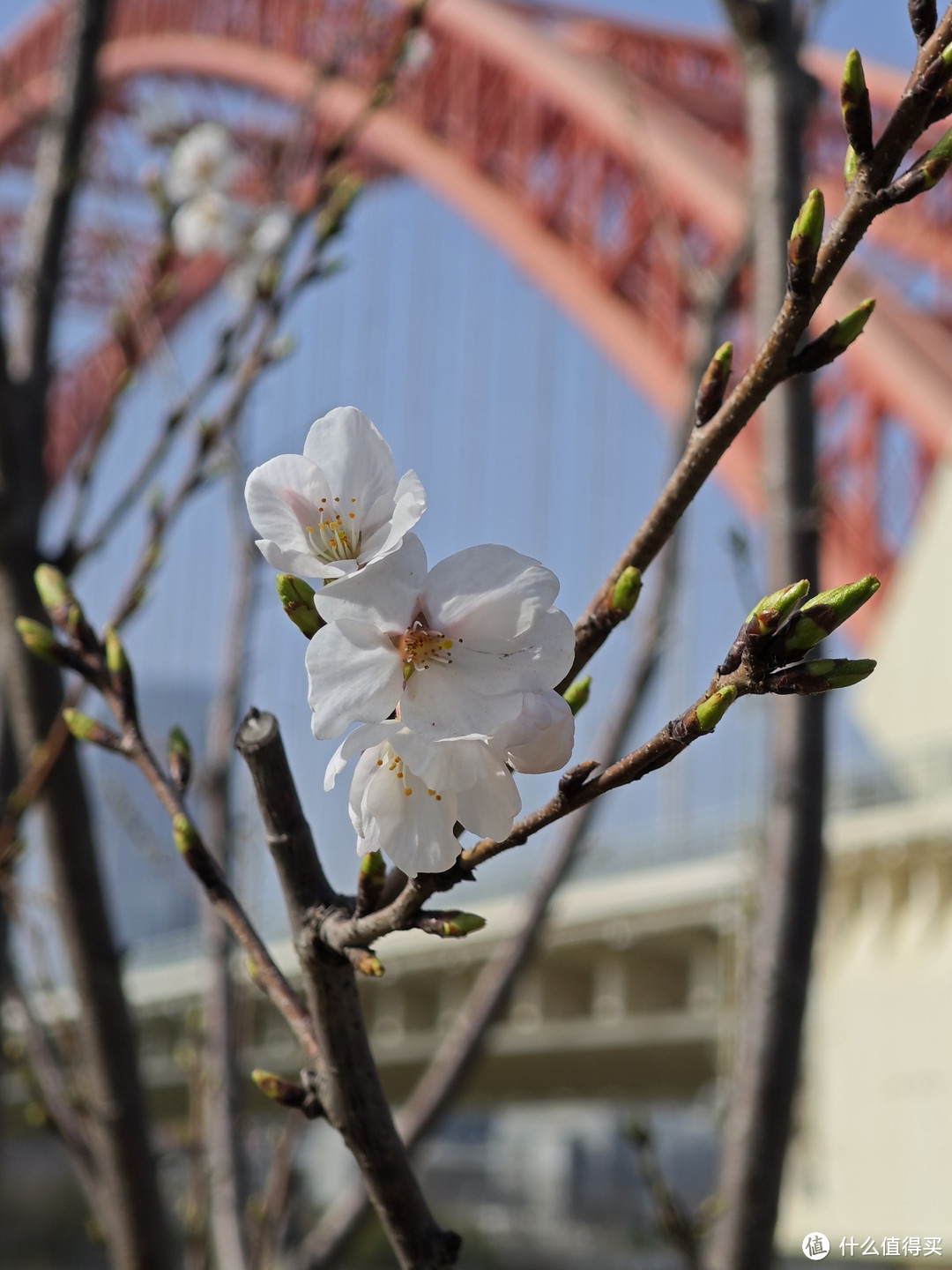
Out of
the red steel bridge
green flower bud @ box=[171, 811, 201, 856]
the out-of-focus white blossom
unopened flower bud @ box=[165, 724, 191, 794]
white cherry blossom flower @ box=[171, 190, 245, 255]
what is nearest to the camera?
green flower bud @ box=[171, 811, 201, 856]

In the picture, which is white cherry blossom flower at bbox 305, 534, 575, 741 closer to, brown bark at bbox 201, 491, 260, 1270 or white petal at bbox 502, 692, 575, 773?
white petal at bbox 502, 692, 575, 773

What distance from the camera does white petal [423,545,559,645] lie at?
21.4 inches

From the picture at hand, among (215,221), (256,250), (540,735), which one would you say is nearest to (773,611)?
(540,735)

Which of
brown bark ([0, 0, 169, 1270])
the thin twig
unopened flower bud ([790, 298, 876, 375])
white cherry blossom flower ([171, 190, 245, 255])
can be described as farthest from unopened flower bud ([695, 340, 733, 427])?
white cherry blossom flower ([171, 190, 245, 255])

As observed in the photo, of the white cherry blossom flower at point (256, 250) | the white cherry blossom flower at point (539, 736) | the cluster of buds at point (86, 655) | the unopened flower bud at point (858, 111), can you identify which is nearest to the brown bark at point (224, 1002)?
the white cherry blossom flower at point (256, 250)

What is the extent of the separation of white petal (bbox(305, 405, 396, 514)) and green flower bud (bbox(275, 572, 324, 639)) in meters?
0.05

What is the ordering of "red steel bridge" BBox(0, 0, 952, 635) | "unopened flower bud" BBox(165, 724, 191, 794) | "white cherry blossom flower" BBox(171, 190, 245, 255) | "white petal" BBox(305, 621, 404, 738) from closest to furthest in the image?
"white petal" BBox(305, 621, 404, 738) < "unopened flower bud" BBox(165, 724, 191, 794) < "white cherry blossom flower" BBox(171, 190, 245, 255) < "red steel bridge" BBox(0, 0, 952, 635)

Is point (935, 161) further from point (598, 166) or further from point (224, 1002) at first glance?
point (598, 166)

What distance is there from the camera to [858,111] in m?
0.61

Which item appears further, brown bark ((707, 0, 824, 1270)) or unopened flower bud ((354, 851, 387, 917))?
brown bark ((707, 0, 824, 1270))

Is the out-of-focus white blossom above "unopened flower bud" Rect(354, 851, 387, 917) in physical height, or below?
above

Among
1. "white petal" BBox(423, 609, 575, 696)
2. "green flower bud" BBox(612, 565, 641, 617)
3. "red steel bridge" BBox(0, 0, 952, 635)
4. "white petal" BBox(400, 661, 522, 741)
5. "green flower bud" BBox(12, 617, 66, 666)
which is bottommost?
"white petal" BBox(400, 661, 522, 741)

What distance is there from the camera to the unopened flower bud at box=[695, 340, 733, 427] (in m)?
0.66

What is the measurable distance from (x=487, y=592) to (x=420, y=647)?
4cm
